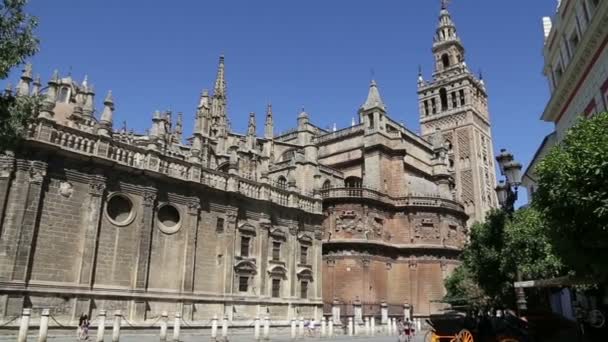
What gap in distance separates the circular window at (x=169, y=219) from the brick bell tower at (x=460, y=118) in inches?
1642

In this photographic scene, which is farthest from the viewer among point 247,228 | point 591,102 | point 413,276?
point 413,276

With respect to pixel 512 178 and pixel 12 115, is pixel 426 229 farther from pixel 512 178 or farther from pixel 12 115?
pixel 12 115

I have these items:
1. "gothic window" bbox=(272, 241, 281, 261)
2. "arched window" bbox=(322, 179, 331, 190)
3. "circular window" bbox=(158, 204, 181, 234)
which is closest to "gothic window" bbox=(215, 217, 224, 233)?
"circular window" bbox=(158, 204, 181, 234)

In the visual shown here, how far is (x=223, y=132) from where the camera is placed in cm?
4031

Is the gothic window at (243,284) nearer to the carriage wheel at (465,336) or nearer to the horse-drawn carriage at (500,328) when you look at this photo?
the horse-drawn carriage at (500,328)

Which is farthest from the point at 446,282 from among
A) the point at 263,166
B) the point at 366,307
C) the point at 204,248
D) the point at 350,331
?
the point at 204,248

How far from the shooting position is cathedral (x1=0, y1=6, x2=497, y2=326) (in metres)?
19.0

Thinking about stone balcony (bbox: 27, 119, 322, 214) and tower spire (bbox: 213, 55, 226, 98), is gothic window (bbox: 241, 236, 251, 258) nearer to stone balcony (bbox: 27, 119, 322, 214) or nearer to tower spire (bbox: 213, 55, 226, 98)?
stone balcony (bbox: 27, 119, 322, 214)

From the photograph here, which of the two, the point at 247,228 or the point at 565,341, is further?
the point at 247,228

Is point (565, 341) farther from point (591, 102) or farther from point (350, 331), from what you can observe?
point (350, 331)

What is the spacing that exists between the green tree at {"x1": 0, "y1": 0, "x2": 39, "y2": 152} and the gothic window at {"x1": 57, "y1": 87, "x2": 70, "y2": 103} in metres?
24.9

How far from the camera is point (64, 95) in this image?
34.9m

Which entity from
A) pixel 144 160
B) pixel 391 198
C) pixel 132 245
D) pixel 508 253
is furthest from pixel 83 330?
pixel 391 198

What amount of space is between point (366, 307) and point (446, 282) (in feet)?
20.9
